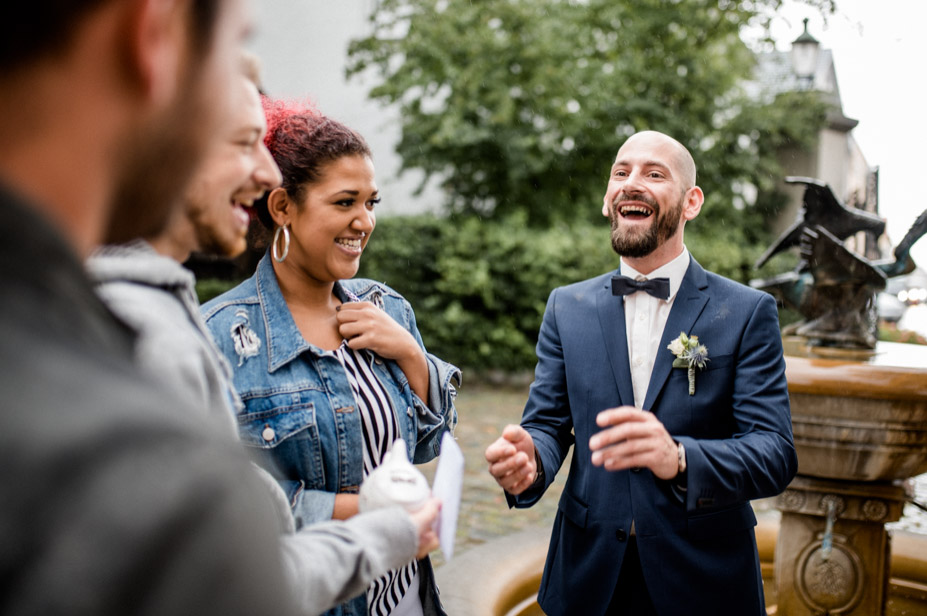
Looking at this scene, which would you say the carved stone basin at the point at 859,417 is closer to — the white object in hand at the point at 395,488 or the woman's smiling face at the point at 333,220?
the woman's smiling face at the point at 333,220

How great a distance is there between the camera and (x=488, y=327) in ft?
38.3

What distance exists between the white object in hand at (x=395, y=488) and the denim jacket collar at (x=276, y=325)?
28.5 inches

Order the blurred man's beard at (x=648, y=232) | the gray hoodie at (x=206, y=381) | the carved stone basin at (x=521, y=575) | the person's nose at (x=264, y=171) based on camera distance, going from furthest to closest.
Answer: the carved stone basin at (x=521, y=575), the blurred man's beard at (x=648, y=232), the person's nose at (x=264, y=171), the gray hoodie at (x=206, y=381)

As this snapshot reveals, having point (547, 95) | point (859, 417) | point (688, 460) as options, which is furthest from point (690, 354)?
point (547, 95)

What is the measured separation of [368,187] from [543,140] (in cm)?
1140

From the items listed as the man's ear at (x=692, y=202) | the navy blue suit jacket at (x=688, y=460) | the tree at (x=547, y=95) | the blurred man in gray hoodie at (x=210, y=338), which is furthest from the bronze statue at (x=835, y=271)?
the tree at (x=547, y=95)

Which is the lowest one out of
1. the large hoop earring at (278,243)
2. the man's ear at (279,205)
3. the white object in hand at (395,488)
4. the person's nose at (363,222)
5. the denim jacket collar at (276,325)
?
the white object in hand at (395,488)

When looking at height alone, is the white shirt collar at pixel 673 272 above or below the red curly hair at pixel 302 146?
below

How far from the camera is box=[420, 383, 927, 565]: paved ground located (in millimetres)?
5855

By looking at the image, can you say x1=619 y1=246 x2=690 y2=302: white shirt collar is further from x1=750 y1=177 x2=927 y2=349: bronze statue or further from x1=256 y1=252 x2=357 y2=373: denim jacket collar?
x1=750 y1=177 x2=927 y2=349: bronze statue

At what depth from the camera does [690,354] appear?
2457mm

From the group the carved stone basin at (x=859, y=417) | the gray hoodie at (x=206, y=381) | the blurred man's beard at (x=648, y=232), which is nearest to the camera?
the gray hoodie at (x=206, y=381)

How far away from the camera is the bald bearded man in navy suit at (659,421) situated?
234 cm

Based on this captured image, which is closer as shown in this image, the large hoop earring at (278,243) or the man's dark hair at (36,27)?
the man's dark hair at (36,27)
